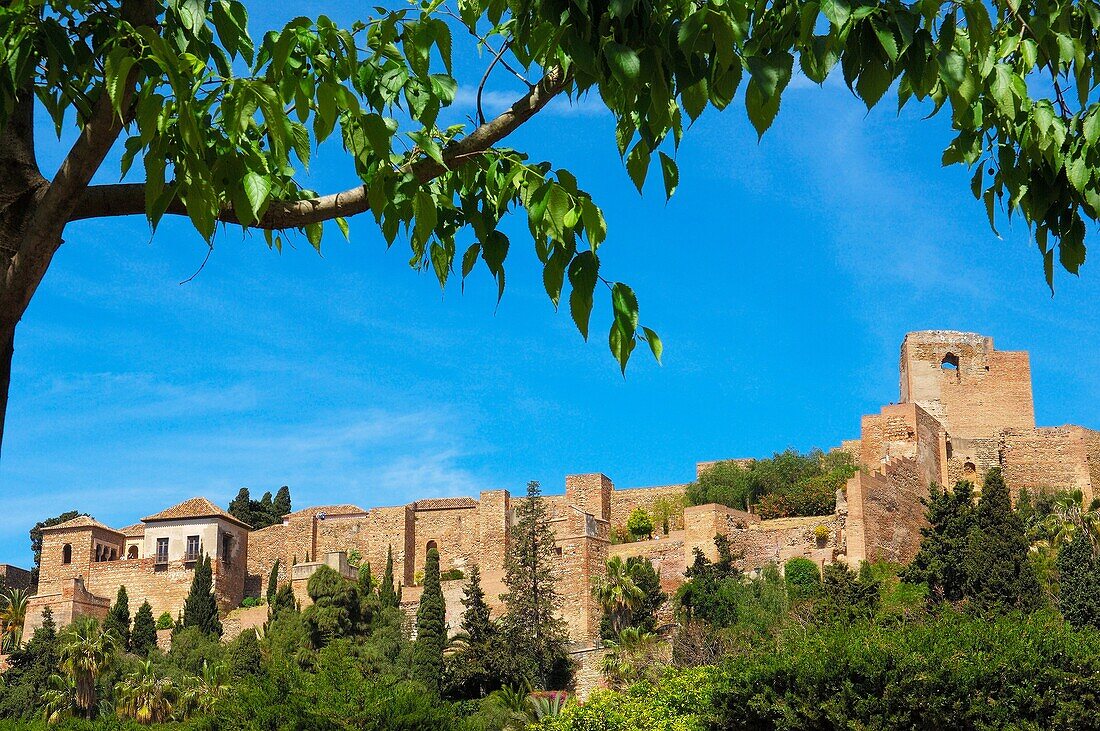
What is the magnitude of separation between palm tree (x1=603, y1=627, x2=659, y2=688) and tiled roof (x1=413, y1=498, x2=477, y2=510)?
16.8 metres

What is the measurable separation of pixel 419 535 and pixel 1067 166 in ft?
173

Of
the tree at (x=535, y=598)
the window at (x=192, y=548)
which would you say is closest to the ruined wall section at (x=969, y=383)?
the tree at (x=535, y=598)

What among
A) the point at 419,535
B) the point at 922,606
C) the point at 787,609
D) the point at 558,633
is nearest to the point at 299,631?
the point at 558,633

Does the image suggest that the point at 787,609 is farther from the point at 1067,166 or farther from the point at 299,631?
the point at 1067,166

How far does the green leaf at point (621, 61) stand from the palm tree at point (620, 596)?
38507 millimetres

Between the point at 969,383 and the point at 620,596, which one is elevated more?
the point at 969,383

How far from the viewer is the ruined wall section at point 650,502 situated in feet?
170

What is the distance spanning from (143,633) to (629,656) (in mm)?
19718

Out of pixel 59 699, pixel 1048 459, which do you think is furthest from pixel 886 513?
pixel 59 699

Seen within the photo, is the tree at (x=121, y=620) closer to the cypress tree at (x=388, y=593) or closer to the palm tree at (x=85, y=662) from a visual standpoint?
the palm tree at (x=85, y=662)

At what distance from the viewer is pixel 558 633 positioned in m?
40.3

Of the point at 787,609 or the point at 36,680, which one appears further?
the point at 36,680

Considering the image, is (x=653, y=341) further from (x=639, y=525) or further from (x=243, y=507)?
(x=243, y=507)

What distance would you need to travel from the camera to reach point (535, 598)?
40.7 m
